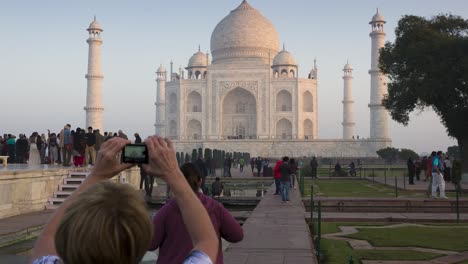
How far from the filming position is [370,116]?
144 feet

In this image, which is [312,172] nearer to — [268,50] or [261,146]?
[261,146]

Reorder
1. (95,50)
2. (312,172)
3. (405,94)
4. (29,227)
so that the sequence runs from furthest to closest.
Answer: (95,50)
(312,172)
(405,94)
(29,227)

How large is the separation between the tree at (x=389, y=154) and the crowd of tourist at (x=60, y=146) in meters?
26.7

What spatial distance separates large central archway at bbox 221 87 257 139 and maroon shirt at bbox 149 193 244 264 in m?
45.6

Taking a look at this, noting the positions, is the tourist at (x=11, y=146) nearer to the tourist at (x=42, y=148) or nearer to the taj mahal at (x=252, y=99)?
the tourist at (x=42, y=148)

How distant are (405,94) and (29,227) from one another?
15001 millimetres

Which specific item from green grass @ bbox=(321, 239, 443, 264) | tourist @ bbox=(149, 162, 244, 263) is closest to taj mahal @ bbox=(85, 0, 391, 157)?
green grass @ bbox=(321, 239, 443, 264)

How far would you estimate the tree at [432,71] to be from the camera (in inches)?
727

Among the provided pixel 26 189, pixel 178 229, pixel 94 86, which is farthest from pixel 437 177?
pixel 94 86

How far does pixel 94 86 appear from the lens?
41.3m

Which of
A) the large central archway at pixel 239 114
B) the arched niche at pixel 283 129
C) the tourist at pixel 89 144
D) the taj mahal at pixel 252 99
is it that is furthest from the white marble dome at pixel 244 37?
the tourist at pixel 89 144

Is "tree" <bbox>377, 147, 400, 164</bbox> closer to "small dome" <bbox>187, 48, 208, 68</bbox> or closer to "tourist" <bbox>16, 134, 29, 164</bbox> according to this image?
"small dome" <bbox>187, 48, 208, 68</bbox>

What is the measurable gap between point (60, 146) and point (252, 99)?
3536cm

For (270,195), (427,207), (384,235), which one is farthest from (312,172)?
(384,235)
